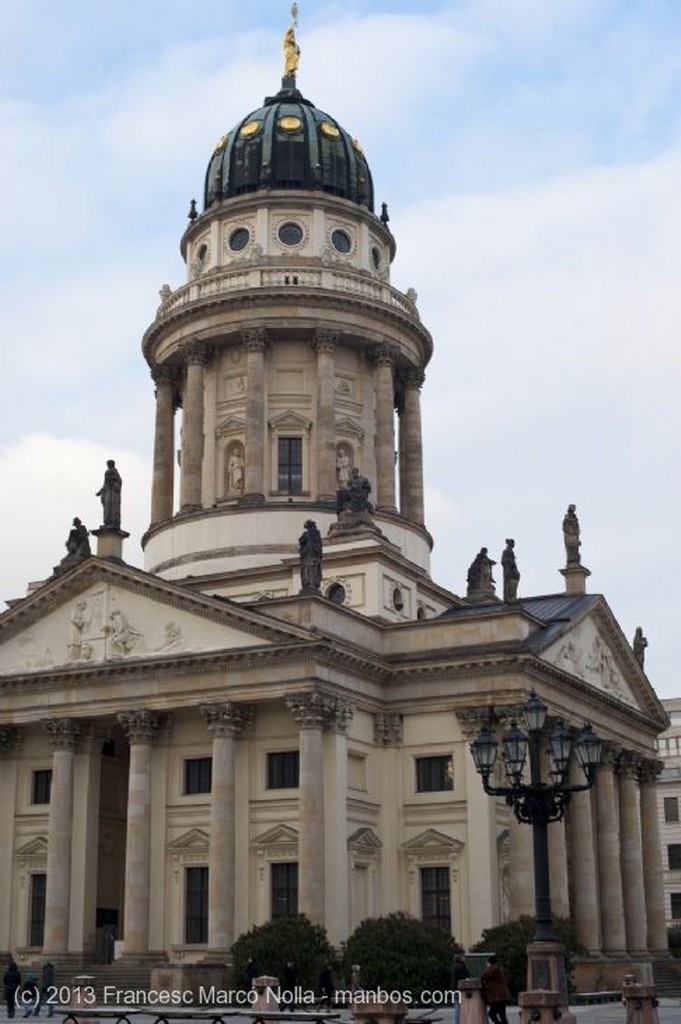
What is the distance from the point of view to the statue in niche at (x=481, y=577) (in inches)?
2485

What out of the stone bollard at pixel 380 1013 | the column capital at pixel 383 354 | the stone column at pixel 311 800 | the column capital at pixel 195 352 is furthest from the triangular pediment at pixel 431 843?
the stone bollard at pixel 380 1013

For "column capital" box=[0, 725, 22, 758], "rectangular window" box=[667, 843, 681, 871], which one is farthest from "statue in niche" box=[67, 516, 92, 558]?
"rectangular window" box=[667, 843, 681, 871]

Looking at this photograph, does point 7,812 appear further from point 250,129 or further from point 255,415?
point 250,129

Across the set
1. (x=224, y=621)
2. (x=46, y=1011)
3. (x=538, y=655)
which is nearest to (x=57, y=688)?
(x=224, y=621)

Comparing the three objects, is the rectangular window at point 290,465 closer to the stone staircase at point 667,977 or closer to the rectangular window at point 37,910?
the rectangular window at point 37,910

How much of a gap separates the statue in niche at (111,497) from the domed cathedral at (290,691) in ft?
0.38

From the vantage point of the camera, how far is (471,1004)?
26203 mm

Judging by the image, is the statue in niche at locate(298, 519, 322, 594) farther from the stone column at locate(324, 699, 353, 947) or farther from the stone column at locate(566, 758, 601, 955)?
the stone column at locate(566, 758, 601, 955)

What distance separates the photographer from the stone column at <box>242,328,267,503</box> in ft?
202

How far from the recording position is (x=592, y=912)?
55812mm

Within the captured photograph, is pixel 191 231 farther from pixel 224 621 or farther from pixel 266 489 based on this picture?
pixel 224 621

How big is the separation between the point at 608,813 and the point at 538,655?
11.2 metres

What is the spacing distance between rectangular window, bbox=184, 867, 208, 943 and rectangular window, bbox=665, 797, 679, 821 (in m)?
53.9

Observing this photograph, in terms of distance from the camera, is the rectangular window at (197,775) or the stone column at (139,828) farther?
the rectangular window at (197,775)
